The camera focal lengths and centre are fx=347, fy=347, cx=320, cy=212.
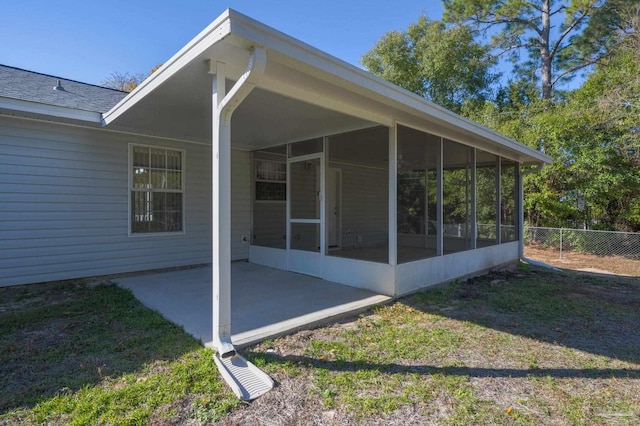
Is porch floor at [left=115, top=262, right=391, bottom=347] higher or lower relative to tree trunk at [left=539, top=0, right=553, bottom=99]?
lower

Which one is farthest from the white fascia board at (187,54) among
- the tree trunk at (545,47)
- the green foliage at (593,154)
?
the tree trunk at (545,47)

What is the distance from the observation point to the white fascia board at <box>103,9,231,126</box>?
242 centimetres

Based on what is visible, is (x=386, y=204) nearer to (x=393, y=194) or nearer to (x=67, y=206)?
(x=393, y=194)

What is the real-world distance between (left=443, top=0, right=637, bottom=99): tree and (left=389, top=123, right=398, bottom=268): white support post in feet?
43.0

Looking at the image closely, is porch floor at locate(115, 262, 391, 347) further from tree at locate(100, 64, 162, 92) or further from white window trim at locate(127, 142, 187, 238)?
tree at locate(100, 64, 162, 92)

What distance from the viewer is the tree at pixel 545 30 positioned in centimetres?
1363

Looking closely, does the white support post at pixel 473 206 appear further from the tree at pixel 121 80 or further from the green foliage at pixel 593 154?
the tree at pixel 121 80

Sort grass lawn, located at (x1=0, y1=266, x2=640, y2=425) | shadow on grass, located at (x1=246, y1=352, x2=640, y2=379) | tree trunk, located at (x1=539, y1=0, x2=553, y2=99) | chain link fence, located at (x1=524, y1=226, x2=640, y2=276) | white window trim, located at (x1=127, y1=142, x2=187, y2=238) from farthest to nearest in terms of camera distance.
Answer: tree trunk, located at (x1=539, y1=0, x2=553, y2=99) < chain link fence, located at (x1=524, y1=226, x2=640, y2=276) < white window trim, located at (x1=127, y1=142, x2=187, y2=238) < shadow on grass, located at (x1=246, y1=352, x2=640, y2=379) < grass lawn, located at (x1=0, y1=266, x2=640, y2=425)

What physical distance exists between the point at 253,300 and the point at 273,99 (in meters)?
2.42

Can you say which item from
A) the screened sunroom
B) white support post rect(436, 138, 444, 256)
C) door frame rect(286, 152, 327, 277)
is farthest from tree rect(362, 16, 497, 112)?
door frame rect(286, 152, 327, 277)

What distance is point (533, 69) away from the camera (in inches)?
635

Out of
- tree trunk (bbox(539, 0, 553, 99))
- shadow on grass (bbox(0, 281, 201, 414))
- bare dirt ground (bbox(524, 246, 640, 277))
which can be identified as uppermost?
tree trunk (bbox(539, 0, 553, 99))

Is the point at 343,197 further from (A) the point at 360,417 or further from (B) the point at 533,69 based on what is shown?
(B) the point at 533,69

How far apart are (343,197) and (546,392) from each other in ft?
20.2
